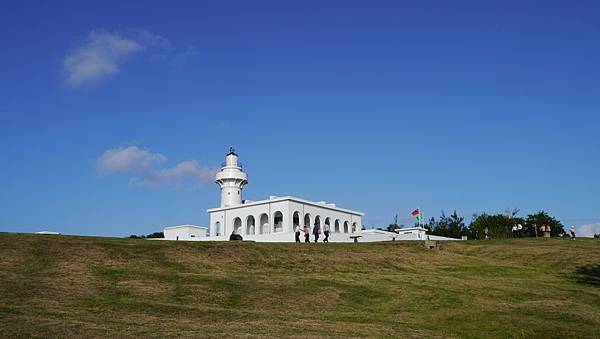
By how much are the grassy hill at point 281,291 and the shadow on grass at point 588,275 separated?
69mm

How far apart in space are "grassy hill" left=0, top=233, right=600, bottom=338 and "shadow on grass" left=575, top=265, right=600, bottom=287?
0.23ft

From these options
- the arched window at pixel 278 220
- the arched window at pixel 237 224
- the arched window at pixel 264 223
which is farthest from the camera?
the arched window at pixel 237 224

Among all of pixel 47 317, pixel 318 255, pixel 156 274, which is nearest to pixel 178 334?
pixel 47 317

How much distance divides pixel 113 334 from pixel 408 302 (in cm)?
1340

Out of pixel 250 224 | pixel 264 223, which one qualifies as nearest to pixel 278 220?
pixel 264 223

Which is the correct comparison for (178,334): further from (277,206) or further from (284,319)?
(277,206)

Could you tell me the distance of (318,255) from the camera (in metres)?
36.2

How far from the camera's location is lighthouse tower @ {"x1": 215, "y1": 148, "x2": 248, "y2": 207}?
7894 centimetres

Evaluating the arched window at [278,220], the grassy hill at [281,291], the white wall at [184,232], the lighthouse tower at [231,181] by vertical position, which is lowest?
the grassy hill at [281,291]

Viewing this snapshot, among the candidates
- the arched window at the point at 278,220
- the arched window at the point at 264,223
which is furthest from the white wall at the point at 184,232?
the arched window at the point at 278,220

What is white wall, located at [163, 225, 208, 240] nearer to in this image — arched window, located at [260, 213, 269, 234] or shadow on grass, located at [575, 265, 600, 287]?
arched window, located at [260, 213, 269, 234]

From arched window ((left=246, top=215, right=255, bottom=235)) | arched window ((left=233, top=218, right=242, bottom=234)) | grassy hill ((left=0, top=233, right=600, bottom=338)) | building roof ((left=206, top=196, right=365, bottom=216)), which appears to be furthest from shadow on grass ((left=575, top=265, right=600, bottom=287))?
arched window ((left=233, top=218, right=242, bottom=234))

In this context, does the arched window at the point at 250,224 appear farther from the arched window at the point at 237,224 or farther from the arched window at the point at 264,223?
the arched window at the point at 264,223

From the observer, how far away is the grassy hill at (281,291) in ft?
61.6
